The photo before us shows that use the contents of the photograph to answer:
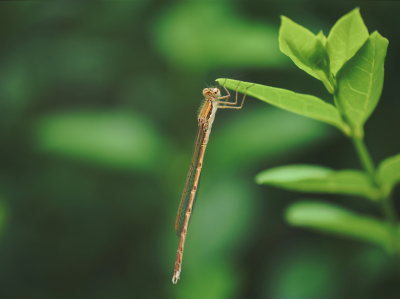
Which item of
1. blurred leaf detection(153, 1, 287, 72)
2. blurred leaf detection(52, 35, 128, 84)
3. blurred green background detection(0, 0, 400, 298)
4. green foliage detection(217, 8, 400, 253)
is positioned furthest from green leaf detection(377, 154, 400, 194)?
blurred leaf detection(52, 35, 128, 84)

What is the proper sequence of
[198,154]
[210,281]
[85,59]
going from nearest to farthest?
[210,281] < [198,154] < [85,59]

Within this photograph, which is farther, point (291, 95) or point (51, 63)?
point (51, 63)

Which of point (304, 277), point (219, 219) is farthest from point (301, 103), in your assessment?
point (304, 277)

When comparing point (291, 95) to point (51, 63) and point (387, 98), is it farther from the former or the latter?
point (51, 63)

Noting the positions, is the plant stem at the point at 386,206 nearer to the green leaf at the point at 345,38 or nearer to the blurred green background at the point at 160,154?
the green leaf at the point at 345,38

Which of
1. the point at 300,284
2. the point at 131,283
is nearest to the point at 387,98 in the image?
the point at 300,284

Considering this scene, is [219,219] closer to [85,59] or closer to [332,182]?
[332,182]

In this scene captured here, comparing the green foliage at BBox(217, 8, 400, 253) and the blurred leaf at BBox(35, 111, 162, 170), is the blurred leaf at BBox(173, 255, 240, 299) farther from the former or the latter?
the green foliage at BBox(217, 8, 400, 253)
